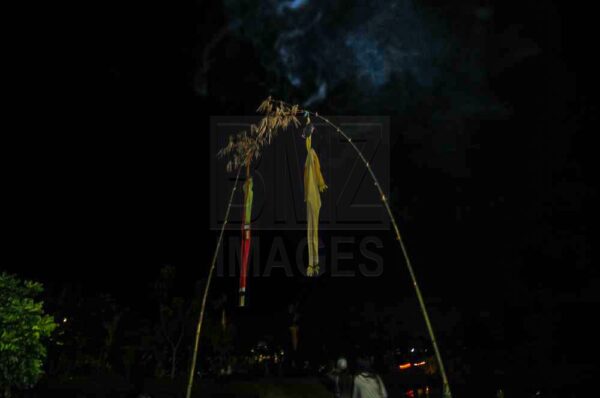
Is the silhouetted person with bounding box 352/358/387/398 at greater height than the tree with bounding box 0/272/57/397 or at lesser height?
lesser

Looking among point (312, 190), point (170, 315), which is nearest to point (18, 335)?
point (312, 190)

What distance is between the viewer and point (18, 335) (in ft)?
37.5

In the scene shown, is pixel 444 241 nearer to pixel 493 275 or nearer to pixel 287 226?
pixel 493 275

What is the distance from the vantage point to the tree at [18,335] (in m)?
11.4

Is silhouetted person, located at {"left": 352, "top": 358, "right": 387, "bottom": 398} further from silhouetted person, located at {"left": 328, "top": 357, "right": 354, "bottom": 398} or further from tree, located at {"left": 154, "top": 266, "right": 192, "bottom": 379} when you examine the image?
tree, located at {"left": 154, "top": 266, "right": 192, "bottom": 379}

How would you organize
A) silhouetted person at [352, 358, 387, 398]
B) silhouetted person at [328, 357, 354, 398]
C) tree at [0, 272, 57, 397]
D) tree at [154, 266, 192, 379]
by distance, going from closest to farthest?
silhouetted person at [352, 358, 387, 398]
silhouetted person at [328, 357, 354, 398]
tree at [0, 272, 57, 397]
tree at [154, 266, 192, 379]

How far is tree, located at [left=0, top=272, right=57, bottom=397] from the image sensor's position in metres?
11.4

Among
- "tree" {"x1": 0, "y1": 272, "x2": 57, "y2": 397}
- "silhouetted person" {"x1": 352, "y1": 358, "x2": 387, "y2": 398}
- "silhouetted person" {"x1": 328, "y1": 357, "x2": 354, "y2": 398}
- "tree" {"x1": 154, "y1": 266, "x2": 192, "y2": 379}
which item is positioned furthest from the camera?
"tree" {"x1": 154, "y1": 266, "x2": 192, "y2": 379}

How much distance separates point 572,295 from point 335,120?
33.0ft

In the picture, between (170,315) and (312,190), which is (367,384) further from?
(170,315)

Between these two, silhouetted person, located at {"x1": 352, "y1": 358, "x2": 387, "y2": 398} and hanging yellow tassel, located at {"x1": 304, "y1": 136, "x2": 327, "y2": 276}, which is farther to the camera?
hanging yellow tassel, located at {"x1": 304, "y1": 136, "x2": 327, "y2": 276}

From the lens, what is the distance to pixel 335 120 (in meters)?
23.2

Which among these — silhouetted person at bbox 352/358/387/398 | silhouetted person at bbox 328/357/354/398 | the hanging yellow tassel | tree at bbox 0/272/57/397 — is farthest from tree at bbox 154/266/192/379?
silhouetted person at bbox 352/358/387/398

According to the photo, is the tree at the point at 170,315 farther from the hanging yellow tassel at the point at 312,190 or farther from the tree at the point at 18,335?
the hanging yellow tassel at the point at 312,190
